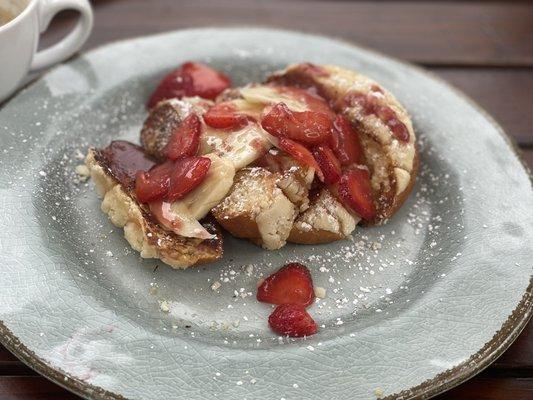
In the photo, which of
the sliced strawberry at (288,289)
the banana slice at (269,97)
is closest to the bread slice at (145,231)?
the sliced strawberry at (288,289)

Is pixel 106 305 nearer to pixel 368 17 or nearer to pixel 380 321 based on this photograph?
pixel 380 321

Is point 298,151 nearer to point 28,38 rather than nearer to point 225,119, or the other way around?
point 225,119

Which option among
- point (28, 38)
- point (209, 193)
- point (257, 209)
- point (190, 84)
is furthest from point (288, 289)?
point (28, 38)

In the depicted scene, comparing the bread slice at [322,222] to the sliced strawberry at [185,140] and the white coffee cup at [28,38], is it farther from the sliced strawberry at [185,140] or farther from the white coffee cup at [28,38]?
the white coffee cup at [28,38]

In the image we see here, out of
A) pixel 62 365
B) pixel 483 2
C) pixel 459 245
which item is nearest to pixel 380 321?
pixel 459 245

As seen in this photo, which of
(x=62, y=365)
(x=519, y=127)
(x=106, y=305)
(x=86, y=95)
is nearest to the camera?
(x=62, y=365)

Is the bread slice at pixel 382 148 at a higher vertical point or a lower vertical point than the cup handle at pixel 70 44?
lower
